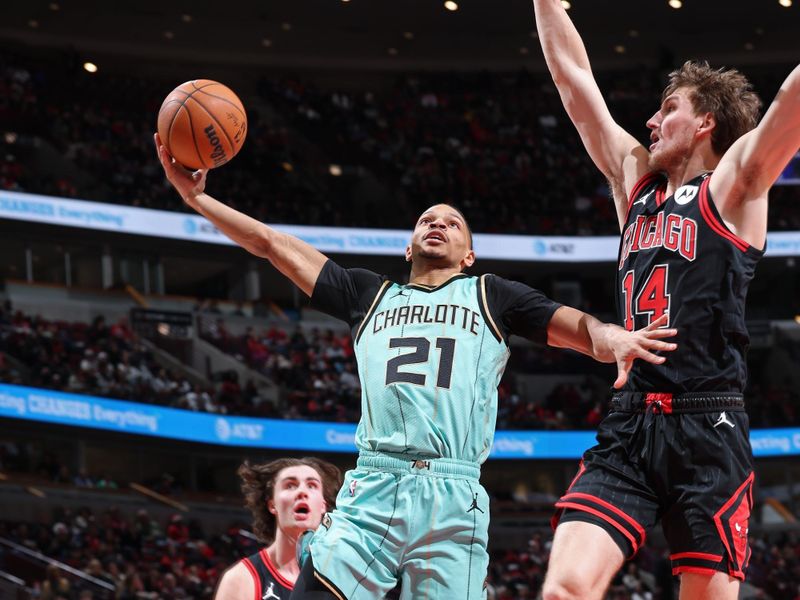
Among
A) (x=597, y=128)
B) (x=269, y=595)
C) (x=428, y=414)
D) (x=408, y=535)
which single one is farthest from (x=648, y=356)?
(x=269, y=595)

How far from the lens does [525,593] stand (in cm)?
1953

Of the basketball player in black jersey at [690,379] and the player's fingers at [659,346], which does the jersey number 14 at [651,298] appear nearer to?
the basketball player in black jersey at [690,379]

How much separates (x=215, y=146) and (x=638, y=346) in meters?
2.20

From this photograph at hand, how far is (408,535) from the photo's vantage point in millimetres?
4316

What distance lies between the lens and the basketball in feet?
16.6

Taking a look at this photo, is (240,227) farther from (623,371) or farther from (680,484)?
(680,484)

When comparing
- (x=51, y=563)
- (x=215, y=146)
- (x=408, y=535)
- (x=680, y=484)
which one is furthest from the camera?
(x=51, y=563)

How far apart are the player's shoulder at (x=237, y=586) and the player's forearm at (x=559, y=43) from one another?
2.81 m

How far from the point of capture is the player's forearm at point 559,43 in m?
5.03

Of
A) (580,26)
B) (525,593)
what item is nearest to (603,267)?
(580,26)

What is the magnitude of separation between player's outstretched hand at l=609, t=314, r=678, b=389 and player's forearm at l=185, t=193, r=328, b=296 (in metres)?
1.41

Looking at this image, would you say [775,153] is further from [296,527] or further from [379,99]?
[379,99]

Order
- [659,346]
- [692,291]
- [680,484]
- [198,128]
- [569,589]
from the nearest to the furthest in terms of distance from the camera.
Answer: [569,589] < [659,346] < [680,484] < [692,291] < [198,128]

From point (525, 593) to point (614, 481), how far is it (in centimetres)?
1609
